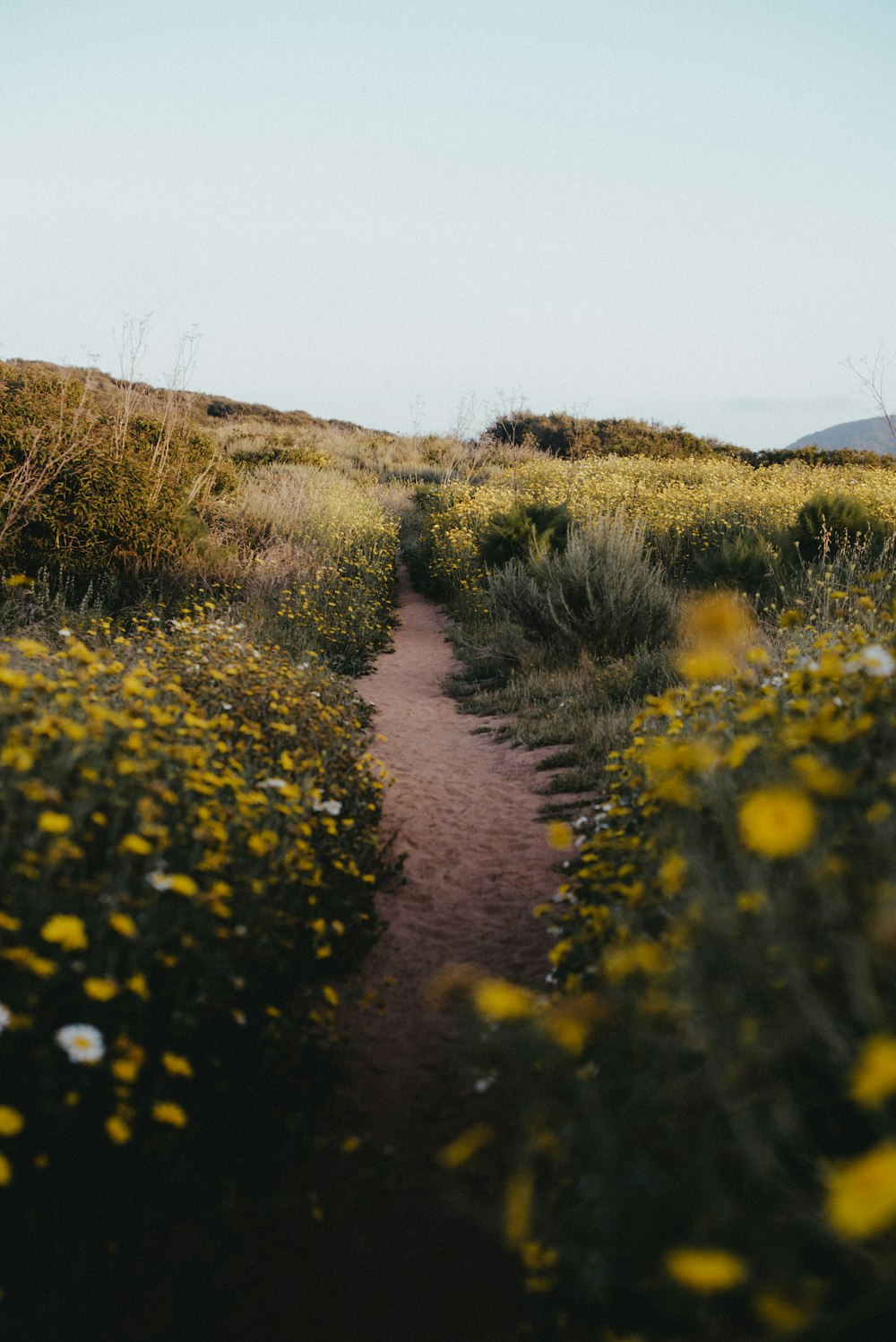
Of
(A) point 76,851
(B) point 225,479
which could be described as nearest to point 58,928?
(A) point 76,851

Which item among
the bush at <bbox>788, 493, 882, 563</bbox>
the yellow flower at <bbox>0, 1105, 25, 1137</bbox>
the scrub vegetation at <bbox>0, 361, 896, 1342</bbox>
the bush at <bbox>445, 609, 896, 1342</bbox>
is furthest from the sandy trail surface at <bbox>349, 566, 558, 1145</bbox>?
the bush at <bbox>788, 493, 882, 563</bbox>

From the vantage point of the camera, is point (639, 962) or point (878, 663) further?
point (878, 663)

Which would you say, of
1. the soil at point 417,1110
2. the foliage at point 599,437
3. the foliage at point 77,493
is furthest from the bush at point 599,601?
the foliage at point 599,437

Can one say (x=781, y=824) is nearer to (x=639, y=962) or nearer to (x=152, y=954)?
(x=639, y=962)

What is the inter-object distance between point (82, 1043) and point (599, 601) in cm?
667

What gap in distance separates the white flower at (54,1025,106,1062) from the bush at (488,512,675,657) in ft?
20.6

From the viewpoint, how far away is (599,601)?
25.4 ft

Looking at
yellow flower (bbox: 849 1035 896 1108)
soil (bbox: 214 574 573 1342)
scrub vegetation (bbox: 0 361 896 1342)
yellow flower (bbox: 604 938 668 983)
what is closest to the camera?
yellow flower (bbox: 849 1035 896 1108)

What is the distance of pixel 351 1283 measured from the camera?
6.06 feet

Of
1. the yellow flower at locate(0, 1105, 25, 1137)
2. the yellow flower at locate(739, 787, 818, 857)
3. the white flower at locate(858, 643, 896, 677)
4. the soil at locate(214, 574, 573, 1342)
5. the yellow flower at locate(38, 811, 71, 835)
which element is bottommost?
the soil at locate(214, 574, 573, 1342)

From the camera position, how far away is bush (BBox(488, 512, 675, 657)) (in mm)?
7637

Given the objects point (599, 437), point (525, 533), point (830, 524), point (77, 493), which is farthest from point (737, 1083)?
point (599, 437)

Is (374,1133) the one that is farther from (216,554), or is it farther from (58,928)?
(216,554)

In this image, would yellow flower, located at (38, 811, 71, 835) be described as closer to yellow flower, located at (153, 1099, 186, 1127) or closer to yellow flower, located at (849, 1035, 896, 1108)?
yellow flower, located at (153, 1099, 186, 1127)
